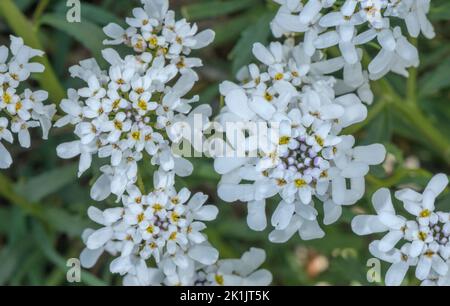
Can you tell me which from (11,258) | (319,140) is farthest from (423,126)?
(11,258)

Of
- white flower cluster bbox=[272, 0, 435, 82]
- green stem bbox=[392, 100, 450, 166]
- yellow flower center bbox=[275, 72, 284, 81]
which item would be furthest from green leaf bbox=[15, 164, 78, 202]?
green stem bbox=[392, 100, 450, 166]

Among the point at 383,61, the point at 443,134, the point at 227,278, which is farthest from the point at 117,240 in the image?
the point at 443,134

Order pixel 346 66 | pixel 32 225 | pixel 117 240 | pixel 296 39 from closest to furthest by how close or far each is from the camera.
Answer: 1. pixel 346 66
2. pixel 117 240
3. pixel 296 39
4. pixel 32 225

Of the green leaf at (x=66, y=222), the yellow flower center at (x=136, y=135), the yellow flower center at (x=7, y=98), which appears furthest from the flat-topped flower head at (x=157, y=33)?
the green leaf at (x=66, y=222)

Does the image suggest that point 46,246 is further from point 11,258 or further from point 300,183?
point 300,183

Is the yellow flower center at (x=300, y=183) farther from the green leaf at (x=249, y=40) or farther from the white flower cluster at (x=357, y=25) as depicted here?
the green leaf at (x=249, y=40)
